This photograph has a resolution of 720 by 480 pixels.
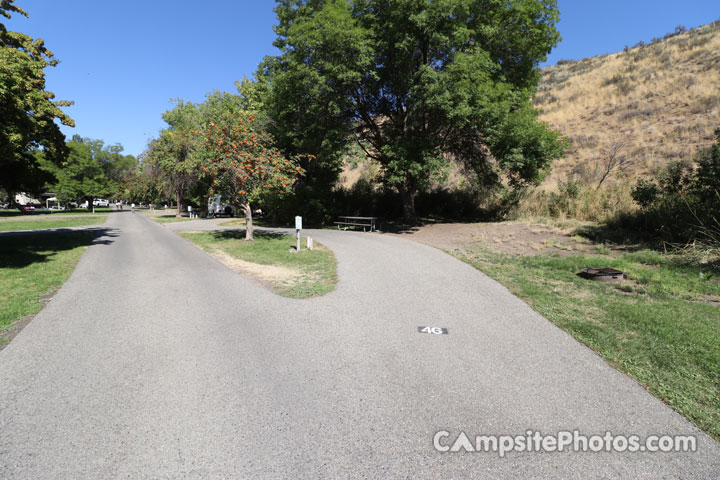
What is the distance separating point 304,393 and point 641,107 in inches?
1314

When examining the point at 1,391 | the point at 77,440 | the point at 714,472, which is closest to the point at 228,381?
the point at 77,440

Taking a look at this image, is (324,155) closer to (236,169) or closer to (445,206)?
(236,169)

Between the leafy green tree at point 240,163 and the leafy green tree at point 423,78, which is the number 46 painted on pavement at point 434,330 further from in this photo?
the leafy green tree at point 423,78

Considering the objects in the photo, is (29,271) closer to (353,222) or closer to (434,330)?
(434,330)

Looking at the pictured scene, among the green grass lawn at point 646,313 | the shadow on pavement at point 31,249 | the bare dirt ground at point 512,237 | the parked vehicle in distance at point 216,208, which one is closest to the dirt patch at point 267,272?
the green grass lawn at point 646,313

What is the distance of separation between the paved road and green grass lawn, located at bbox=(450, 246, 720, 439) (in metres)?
0.29

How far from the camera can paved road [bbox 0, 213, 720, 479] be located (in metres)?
2.25

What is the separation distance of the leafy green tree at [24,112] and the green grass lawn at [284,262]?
18.9 feet

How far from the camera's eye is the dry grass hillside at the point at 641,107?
19234mm

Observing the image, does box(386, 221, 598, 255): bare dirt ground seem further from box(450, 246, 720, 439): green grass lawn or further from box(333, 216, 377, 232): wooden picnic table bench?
box(333, 216, 377, 232): wooden picnic table bench

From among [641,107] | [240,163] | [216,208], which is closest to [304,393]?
[240,163]

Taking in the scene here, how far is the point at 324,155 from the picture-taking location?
52.5 feet

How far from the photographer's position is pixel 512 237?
12.4 metres

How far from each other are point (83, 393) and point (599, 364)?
545cm
